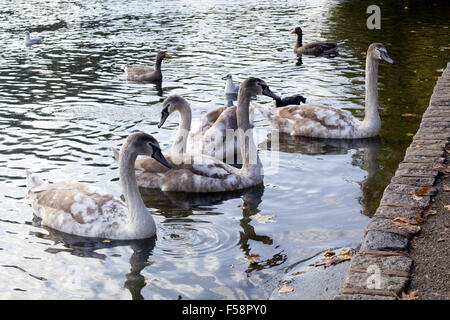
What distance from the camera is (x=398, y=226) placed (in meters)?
6.18

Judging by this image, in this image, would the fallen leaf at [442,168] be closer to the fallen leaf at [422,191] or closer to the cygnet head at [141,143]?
the fallen leaf at [422,191]

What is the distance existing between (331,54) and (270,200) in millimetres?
12022

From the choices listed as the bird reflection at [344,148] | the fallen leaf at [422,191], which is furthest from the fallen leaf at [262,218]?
the fallen leaf at [422,191]

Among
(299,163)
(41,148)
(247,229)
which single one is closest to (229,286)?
(247,229)

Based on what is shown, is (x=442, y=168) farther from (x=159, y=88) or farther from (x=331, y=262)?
(x=159, y=88)

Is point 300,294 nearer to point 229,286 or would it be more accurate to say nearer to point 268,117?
point 229,286

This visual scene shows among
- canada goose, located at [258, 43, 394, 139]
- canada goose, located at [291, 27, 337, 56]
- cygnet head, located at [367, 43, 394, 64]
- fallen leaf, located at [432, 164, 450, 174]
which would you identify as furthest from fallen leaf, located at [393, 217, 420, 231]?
canada goose, located at [291, 27, 337, 56]

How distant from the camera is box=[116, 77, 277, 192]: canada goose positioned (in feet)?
31.1

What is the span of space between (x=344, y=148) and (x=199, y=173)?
3.21m

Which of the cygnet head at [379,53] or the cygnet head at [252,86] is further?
the cygnet head at [379,53]

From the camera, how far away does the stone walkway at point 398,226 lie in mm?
5238

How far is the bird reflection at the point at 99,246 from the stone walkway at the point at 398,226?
2432 millimetres

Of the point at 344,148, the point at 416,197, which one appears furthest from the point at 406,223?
the point at 344,148

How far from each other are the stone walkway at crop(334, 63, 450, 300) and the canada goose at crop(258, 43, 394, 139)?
2.57 m
